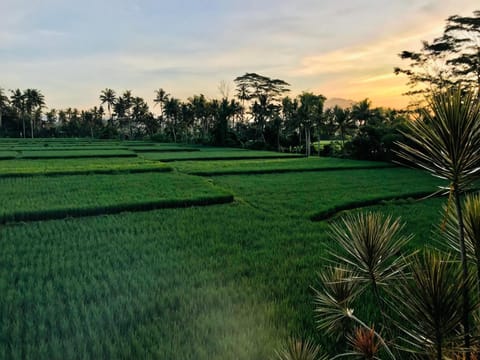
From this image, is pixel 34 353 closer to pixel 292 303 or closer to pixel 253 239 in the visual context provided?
pixel 292 303

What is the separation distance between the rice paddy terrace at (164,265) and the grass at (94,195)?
3cm

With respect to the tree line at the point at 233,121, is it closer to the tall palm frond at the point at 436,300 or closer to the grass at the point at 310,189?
the grass at the point at 310,189

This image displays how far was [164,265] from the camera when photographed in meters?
5.17

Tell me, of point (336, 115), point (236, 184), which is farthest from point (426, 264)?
point (336, 115)

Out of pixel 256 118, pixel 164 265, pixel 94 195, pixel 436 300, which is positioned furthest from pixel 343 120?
pixel 436 300

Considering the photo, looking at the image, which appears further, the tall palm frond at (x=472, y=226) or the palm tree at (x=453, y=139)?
the tall palm frond at (x=472, y=226)

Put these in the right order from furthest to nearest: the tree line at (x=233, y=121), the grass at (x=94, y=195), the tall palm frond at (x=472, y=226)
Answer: the tree line at (x=233, y=121) < the grass at (x=94, y=195) < the tall palm frond at (x=472, y=226)

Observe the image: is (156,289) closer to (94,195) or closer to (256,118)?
(94,195)

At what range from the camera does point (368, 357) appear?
1.71 m

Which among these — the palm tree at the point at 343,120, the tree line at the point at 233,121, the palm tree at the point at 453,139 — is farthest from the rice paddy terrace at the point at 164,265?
the palm tree at the point at 343,120

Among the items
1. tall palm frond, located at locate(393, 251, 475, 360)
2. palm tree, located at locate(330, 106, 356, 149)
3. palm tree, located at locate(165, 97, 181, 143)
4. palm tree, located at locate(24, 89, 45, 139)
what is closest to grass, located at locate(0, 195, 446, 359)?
tall palm frond, located at locate(393, 251, 475, 360)

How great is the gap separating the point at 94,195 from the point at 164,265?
6.89 meters

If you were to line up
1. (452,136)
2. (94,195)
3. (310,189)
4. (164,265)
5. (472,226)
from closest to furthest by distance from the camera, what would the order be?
(452,136)
(472,226)
(164,265)
(94,195)
(310,189)

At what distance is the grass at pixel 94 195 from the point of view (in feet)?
29.6
